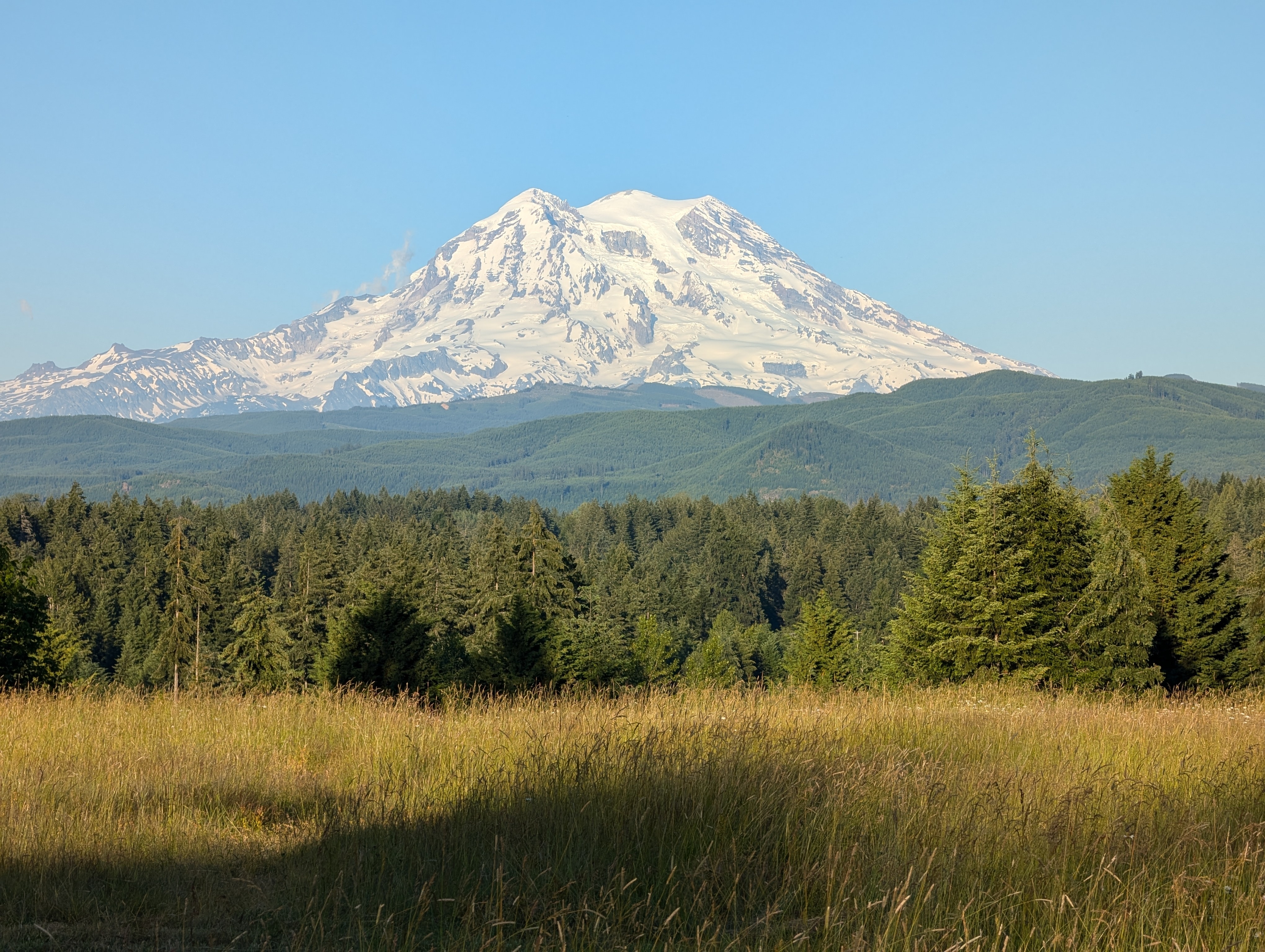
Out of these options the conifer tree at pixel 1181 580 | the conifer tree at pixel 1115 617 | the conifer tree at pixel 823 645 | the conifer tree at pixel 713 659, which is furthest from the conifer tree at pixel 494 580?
the conifer tree at pixel 1181 580

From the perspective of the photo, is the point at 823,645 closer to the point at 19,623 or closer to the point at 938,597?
the point at 938,597

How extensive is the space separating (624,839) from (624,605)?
275 ft

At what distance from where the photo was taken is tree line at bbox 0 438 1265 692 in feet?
92.0

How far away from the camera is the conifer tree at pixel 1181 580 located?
Answer: 33719mm

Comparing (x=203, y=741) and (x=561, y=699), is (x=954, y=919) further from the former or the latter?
(x=561, y=699)

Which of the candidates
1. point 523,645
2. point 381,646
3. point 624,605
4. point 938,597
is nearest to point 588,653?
point 523,645

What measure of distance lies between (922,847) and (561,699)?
6470 millimetres

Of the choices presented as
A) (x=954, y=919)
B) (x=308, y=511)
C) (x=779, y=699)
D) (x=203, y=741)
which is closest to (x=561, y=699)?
(x=779, y=699)

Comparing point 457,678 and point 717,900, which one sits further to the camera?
point 457,678

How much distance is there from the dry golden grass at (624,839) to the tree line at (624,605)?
5.17 m

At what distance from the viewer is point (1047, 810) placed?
5.68m

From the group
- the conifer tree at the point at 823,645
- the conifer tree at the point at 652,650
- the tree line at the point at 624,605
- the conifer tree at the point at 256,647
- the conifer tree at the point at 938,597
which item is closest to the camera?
the tree line at the point at 624,605

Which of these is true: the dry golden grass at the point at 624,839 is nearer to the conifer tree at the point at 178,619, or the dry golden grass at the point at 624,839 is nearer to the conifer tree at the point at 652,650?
the conifer tree at the point at 652,650

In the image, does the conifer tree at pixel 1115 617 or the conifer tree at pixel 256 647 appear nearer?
the conifer tree at pixel 1115 617
